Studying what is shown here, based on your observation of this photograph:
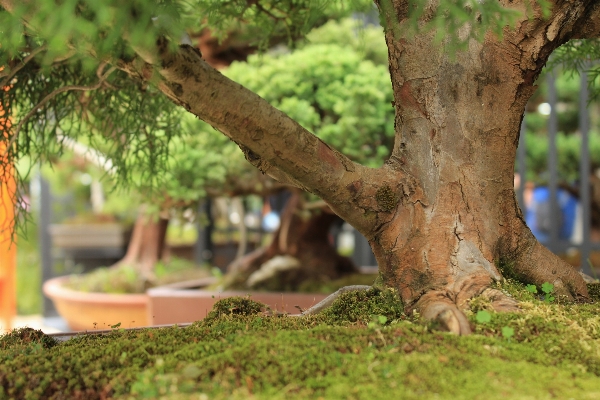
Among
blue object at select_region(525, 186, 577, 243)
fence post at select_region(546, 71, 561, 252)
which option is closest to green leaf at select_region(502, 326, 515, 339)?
fence post at select_region(546, 71, 561, 252)

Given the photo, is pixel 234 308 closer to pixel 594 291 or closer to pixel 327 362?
pixel 327 362

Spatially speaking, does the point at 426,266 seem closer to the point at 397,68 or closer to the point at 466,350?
the point at 466,350

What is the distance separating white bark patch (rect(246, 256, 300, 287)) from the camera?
137 inches

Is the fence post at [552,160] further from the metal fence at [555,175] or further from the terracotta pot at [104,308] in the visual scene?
the terracotta pot at [104,308]

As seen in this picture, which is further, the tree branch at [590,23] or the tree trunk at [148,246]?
the tree trunk at [148,246]

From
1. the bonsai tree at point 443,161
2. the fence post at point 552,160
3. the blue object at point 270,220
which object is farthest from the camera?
the blue object at point 270,220

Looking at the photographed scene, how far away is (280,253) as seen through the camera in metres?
3.93

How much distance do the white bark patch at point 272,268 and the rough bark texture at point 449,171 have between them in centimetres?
201

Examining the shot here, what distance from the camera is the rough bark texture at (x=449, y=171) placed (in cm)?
142

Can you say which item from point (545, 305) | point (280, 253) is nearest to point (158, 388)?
point (545, 305)

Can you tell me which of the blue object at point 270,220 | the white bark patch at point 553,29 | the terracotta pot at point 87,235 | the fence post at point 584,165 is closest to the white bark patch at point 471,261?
the white bark patch at point 553,29

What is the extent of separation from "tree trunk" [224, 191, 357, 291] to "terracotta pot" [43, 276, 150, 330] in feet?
1.92

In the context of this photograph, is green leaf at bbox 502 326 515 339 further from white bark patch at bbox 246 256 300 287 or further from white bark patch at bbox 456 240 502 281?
white bark patch at bbox 246 256 300 287

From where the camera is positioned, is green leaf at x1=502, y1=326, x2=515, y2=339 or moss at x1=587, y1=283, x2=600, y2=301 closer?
green leaf at x1=502, y1=326, x2=515, y2=339
